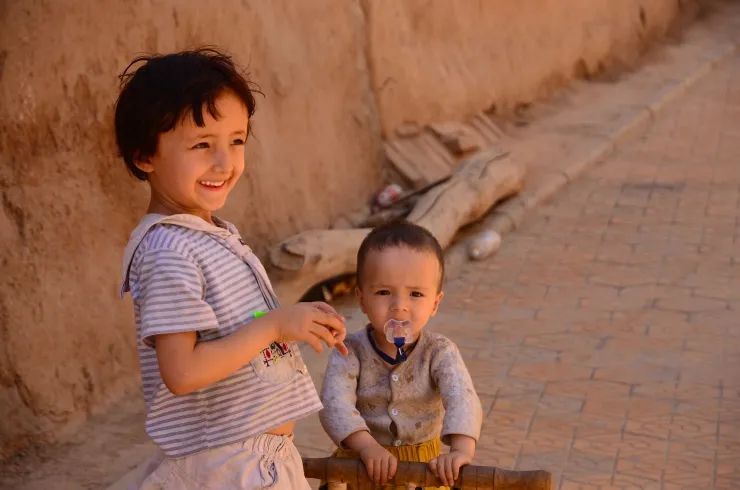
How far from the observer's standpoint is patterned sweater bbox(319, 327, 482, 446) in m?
3.05

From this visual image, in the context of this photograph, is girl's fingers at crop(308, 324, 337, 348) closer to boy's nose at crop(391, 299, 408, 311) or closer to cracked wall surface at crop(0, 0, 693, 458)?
boy's nose at crop(391, 299, 408, 311)

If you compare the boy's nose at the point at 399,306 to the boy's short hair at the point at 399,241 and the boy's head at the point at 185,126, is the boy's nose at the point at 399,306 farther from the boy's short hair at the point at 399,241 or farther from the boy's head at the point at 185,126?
the boy's head at the point at 185,126

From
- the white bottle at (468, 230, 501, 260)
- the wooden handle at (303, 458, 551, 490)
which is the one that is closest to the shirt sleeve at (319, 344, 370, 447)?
the wooden handle at (303, 458, 551, 490)

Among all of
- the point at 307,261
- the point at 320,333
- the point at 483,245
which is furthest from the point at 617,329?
the point at 320,333

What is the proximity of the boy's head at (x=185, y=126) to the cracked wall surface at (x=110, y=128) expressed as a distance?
2.25 metres

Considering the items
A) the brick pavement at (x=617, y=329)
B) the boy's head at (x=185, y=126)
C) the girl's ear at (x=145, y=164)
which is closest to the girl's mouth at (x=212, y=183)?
the boy's head at (x=185, y=126)

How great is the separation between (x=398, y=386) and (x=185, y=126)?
92 cm

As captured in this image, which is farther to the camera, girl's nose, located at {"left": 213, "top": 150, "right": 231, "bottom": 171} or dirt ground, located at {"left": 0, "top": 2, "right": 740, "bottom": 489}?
dirt ground, located at {"left": 0, "top": 2, "right": 740, "bottom": 489}

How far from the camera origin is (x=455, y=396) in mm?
3002

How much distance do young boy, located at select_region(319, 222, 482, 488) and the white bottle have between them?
159 inches

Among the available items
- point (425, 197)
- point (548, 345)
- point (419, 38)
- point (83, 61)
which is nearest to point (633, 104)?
point (419, 38)

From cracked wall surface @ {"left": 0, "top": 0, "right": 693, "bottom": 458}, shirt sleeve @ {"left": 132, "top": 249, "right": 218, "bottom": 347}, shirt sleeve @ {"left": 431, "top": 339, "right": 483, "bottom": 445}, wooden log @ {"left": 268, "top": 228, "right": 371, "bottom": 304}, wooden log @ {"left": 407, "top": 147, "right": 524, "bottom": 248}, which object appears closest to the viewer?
shirt sleeve @ {"left": 132, "top": 249, "right": 218, "bottom": 347}

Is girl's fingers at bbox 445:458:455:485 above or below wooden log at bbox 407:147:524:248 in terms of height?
above

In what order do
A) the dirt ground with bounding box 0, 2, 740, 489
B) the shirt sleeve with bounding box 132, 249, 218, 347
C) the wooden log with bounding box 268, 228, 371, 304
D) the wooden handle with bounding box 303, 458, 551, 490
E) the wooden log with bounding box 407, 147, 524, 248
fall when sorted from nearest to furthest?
the shirt sleeve with bounding box 132, 249, 218, 347
the wooden handle with bounding box 303, 458, 551, 490
the dirt ground with bounding box 0, 2, 740, 489
the wooden log with bounding box 268, 228, 371, 304
the wooden log with bounding box 407, 147, 524, 248
